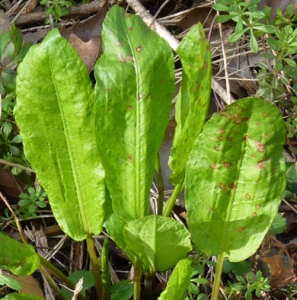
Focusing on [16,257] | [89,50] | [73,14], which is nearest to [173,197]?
[16,257]

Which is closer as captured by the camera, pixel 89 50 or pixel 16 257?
pixel 16 257

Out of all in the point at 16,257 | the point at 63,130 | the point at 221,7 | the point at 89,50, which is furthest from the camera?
the point at 89,50

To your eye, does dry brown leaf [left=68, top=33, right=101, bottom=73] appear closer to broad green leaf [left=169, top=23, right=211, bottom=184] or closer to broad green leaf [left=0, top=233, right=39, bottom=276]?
broad green leaf [left=169, top=23, right=211, bottom=184]

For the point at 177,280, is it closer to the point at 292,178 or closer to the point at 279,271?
the point at 279,271

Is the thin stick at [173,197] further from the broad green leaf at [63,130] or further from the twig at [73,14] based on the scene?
the twig at [73,14]

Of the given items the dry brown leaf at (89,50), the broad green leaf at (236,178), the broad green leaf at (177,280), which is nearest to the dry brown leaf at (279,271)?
the broad green leaf at (236,178)

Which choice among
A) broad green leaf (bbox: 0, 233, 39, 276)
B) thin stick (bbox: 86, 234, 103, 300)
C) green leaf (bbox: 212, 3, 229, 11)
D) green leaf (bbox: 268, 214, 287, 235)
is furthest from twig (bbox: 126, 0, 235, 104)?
broad green leaf (bbox: 0, 233, 39, 276)

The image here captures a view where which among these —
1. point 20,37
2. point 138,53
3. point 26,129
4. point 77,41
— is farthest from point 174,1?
point 26,129
